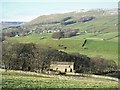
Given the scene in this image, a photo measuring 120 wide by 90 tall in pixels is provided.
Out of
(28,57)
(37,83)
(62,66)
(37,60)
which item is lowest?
(62,66)

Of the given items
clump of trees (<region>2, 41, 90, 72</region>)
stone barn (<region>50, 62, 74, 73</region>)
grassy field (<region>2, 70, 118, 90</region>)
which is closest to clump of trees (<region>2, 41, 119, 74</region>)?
clump of trees (<region>2, 41, 90, 72</region>)

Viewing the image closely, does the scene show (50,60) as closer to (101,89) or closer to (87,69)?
(87,69)

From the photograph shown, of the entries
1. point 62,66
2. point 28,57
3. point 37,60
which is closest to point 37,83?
point 37,60

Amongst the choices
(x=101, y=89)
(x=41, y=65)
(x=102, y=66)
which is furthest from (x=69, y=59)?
(x=101, y=89)

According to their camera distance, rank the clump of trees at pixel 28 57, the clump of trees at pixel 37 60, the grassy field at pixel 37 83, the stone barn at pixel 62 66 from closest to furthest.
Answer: the grassy field at pixel 37 83 < the clump of trees at pixel 28 57 < the clump of trees at pixel 37 60 < the stone barn at pixel 62 66

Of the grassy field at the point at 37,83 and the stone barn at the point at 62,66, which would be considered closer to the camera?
the grassy field at the point at 37,83

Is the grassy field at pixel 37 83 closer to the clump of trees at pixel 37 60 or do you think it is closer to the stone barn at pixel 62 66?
the clump of trees at pixel 37 60

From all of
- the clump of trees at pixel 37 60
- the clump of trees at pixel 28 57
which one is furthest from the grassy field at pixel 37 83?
the clump of trees at pixel 37 60

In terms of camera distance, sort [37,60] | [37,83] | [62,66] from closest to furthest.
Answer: [37,83] < [37,60] < [62,66]

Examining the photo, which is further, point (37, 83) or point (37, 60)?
point (37, 60)

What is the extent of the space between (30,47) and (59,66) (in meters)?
6.78

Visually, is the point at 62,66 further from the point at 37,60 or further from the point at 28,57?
the point at 28,57

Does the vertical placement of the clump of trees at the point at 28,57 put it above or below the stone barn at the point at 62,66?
above

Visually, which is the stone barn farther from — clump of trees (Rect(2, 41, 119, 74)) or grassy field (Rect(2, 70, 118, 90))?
grassy field (Rect(2, 70, 118, 90))
